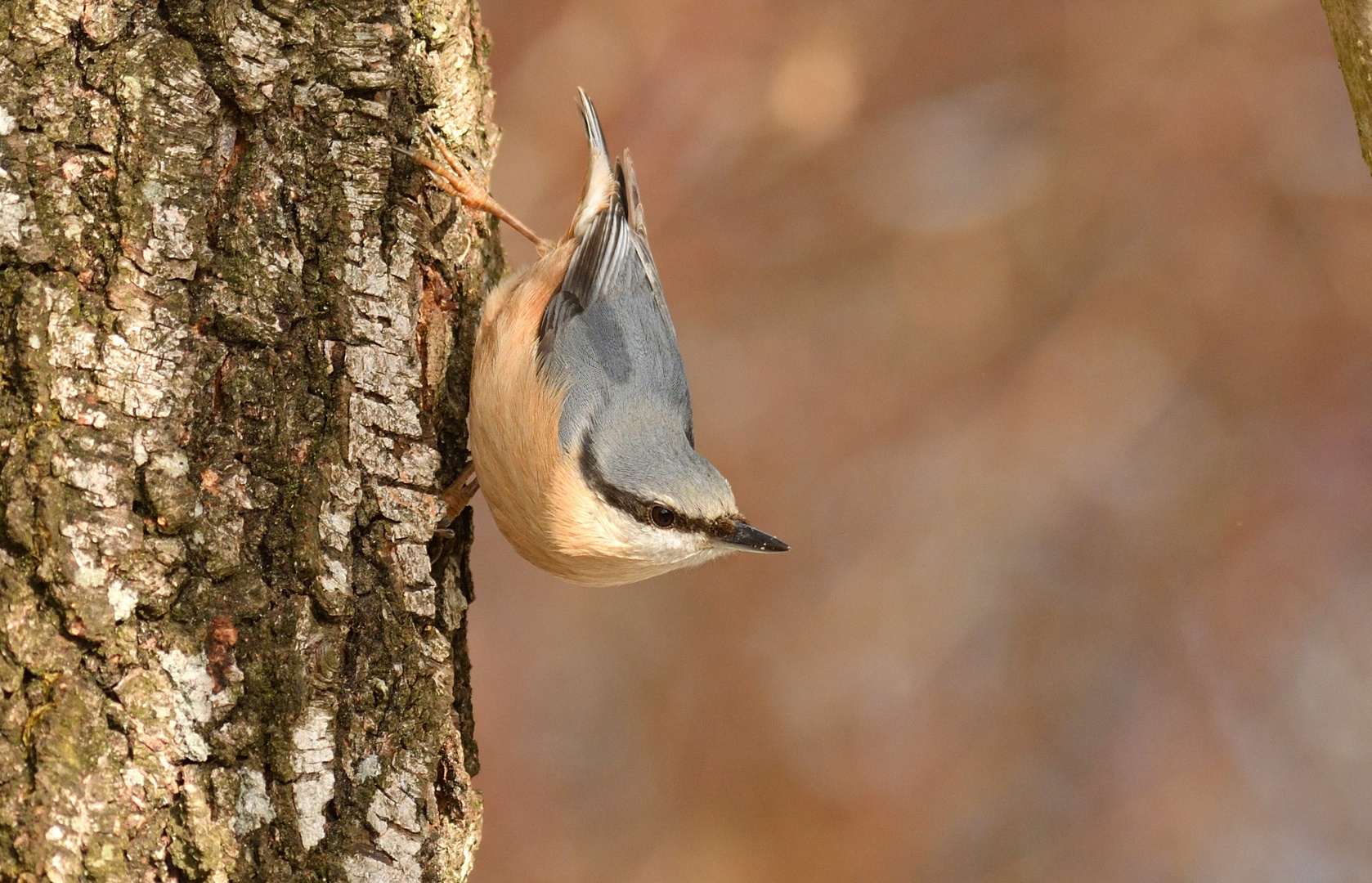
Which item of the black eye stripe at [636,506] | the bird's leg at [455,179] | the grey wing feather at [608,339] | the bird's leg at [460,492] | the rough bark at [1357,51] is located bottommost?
the bird's leg at [460,492]

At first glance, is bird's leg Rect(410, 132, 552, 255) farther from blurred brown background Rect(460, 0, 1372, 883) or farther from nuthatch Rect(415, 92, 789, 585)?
blurred brown background Rect(460, 0, 1372, 883)

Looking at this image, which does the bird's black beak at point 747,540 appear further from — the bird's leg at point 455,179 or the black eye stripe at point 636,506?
the bird's leg at point 455,179

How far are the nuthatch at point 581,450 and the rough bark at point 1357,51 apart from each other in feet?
4.48

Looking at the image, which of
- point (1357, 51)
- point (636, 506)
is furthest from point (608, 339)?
point (1357, 51)

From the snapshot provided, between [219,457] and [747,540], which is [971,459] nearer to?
[747,540]

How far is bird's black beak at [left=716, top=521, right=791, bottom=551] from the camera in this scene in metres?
2.62

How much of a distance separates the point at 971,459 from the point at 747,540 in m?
2.36

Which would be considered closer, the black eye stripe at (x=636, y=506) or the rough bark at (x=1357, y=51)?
the rough bark at (x=1357, y=51)

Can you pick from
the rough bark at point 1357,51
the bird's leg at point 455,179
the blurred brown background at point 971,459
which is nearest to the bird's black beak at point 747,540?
the bird's leg at point 455,179

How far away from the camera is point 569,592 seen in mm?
4980

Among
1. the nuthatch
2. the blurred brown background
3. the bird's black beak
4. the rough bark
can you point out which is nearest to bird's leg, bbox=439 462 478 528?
the nuthatch

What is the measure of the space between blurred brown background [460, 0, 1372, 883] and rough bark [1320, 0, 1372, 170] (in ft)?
9.99

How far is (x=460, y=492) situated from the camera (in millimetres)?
2596

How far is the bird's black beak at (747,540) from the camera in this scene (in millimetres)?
2615
